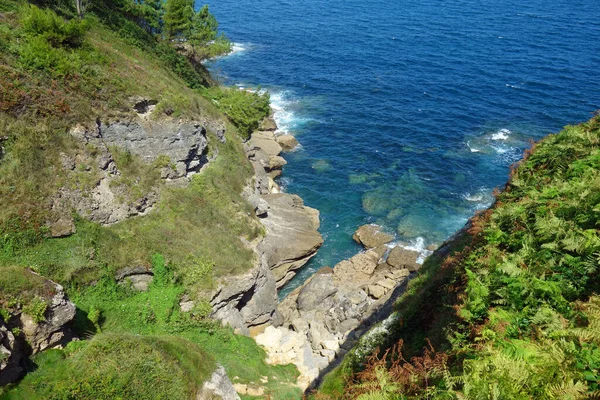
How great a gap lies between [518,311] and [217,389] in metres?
14.7

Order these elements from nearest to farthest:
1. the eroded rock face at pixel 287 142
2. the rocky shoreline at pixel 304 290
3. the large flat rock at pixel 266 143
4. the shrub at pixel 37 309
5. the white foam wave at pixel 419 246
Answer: the shrub at pixel 37 309 < the rocky shoreline at pixel 304 290 < the white foam wave at pixel 419 246 < the large flat rock at pixel 266 143 < the eroded rock face at pixel 287 142

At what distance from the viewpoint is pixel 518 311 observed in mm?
12695

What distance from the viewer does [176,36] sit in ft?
218

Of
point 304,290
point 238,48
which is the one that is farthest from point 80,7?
point 238,48

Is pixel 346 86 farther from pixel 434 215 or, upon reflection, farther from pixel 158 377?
pixel 158 377

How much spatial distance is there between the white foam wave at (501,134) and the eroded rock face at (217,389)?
215ft

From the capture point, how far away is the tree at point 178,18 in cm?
6131

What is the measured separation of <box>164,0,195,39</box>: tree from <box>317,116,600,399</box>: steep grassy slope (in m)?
59.1

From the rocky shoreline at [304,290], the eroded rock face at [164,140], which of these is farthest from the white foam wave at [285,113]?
the eroded rock face at [164,140]

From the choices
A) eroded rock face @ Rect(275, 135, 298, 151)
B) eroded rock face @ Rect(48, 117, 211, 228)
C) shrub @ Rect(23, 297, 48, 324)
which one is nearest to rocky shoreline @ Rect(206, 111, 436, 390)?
eroded rock face @ Rect(48, 117, 211, 228)

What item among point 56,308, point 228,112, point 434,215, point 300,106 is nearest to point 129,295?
point 56,308

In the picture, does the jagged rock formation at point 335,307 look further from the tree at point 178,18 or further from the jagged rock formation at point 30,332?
the tree at point 178,18

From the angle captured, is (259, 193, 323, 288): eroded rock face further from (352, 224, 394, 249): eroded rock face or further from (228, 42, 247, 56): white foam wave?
→ (228, 42, 247, 56): white foam wave

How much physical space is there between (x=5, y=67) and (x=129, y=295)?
65.5 ft
